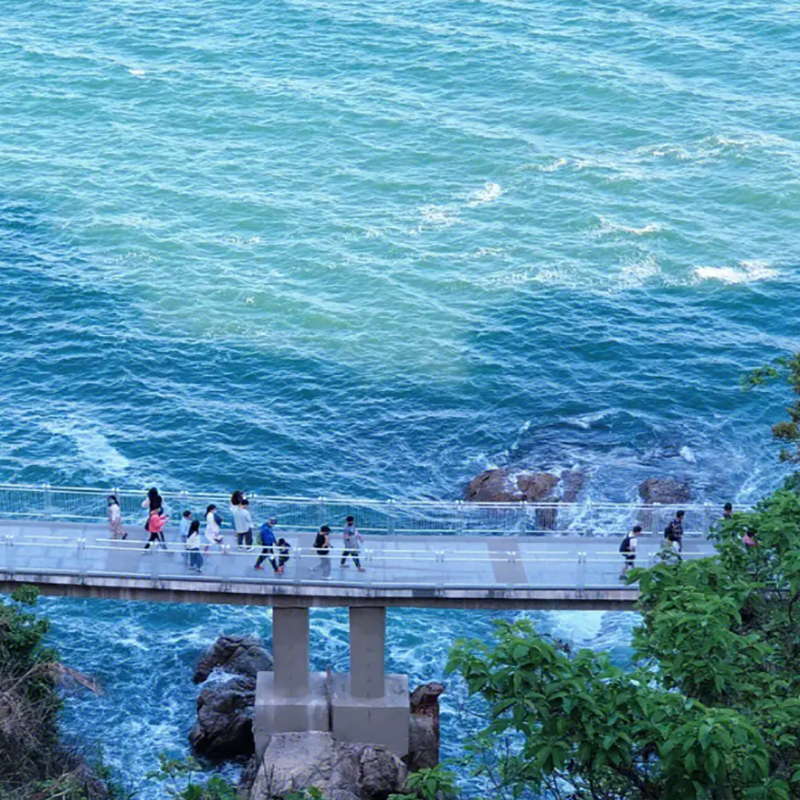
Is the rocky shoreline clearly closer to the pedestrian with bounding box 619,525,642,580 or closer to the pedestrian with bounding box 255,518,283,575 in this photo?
the pedestrian with bounding box 255,518,283,575

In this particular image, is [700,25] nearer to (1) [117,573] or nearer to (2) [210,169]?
(2) [210,169]

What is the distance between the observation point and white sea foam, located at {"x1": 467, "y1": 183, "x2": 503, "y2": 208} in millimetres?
87188

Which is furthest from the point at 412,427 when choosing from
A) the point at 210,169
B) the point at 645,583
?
the point at 645,583

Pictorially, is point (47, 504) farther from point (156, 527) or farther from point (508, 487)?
point (508, 487)

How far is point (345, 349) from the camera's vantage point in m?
74.3

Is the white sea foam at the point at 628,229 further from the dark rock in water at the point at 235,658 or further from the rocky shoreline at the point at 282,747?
the rocky shoreline at the point at 282,747

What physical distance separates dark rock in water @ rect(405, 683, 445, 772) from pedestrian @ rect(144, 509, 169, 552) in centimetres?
988

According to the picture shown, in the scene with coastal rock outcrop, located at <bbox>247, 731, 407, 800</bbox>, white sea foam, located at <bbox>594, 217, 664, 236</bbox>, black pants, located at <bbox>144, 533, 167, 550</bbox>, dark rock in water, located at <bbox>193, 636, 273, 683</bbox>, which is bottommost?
coastal rock outcrop, located at <bbox>247, 731, 407, 800</bbox>

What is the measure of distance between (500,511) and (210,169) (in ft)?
136

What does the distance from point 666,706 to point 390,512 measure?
34258 millimetres

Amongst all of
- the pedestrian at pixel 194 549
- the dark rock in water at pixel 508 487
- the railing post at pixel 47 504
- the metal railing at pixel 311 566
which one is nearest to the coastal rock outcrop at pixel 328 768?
the metal railing at pixel 311 566

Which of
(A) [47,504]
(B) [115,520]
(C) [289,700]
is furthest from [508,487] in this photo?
(A) [47,504]

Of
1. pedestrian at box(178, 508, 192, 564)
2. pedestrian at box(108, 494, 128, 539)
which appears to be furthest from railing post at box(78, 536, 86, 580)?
pedestrian at box(178, 508, 192, 564)

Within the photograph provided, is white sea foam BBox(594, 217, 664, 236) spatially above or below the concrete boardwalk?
above
